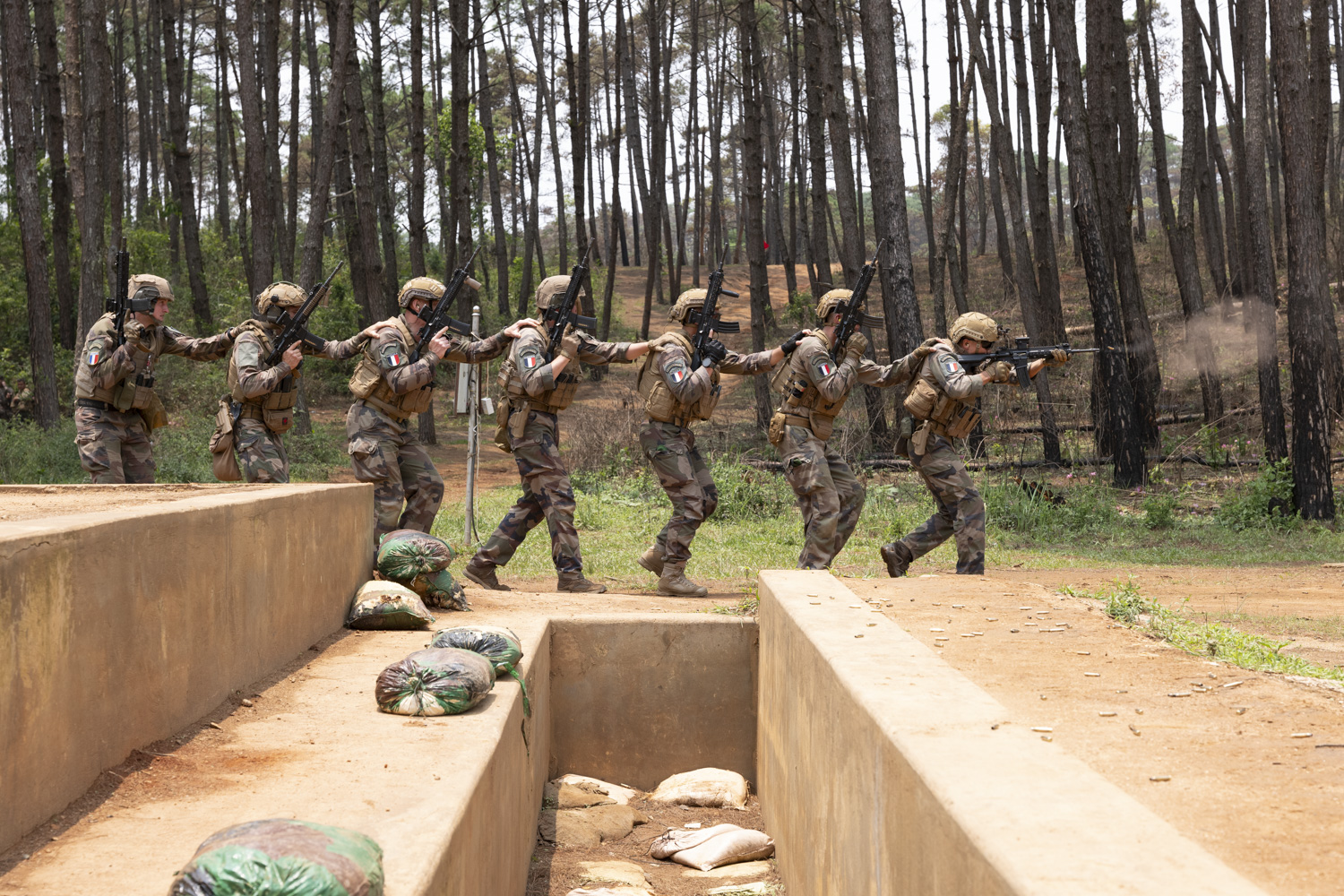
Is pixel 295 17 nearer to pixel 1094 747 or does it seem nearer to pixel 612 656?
pixel 612 656

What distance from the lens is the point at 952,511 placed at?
7922 mm

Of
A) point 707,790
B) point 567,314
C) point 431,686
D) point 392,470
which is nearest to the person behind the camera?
point 431,686

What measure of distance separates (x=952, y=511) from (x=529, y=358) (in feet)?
10.3

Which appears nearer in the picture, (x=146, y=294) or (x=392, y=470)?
(x=392, y=470)

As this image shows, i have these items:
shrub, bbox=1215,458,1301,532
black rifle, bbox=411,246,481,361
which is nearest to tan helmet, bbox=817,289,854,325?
black rifle, bbox=411,246,481,361

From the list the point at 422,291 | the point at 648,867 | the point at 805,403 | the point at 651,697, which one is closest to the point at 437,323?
the point at 422,291

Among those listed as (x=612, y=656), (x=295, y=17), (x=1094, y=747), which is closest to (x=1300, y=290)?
(x=612, y=656)

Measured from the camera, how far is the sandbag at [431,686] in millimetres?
4234

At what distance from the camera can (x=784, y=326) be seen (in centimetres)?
2917

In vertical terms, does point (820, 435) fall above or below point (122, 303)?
below

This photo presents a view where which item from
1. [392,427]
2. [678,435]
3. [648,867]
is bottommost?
[648,867]

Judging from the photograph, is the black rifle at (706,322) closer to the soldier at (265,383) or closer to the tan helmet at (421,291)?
the tan helmet at (421,291)

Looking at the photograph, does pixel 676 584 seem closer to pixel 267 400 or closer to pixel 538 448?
pixel 538 448

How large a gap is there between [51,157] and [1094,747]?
A: 64.7ft
